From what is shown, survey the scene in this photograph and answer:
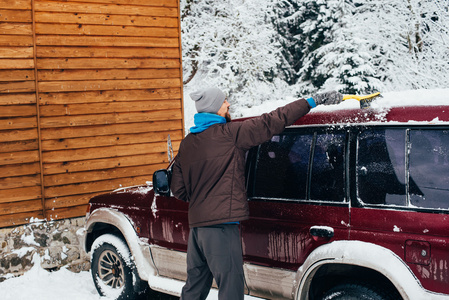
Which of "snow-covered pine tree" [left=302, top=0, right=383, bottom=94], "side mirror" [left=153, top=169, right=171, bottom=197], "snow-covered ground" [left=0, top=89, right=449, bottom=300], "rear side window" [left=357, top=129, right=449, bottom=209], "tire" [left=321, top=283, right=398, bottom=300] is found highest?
"snow-covered pine tree" [left=302, top=0, right=383, bottom=94]

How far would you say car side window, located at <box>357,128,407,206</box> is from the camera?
111 inches

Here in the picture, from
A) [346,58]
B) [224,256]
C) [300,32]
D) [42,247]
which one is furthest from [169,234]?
[300,32]

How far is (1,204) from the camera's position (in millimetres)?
6156

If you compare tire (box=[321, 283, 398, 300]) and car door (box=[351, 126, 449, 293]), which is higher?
car door (box=[351, 126, 449, 293])

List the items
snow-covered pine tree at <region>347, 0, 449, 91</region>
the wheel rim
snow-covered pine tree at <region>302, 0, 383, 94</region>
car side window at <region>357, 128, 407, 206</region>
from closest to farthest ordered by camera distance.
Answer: car side window at <region>357, 128, 407, 206</region> < the wheel rim < snow-covered pine tree at <region>347, 0, 449, 91</region> < snow-covered pine tree at <region>302, 0, 383, 94</region>

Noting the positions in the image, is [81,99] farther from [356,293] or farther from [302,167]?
[356,293]

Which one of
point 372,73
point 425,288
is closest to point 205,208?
point 425,288

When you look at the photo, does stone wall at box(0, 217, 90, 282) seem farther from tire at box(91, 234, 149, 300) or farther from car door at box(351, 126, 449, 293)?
car door at box(351, 126, 449, 293)

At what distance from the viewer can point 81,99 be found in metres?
6.70

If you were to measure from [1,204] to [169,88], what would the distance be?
2922 millimetres

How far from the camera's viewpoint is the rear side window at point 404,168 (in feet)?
8.73

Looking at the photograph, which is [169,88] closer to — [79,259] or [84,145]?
[84,145]

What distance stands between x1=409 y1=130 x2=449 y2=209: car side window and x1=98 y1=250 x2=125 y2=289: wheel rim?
306cm

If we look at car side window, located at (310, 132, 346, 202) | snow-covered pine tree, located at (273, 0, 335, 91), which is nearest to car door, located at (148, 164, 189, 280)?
car side window, located at (310, 132, 346, 202)
